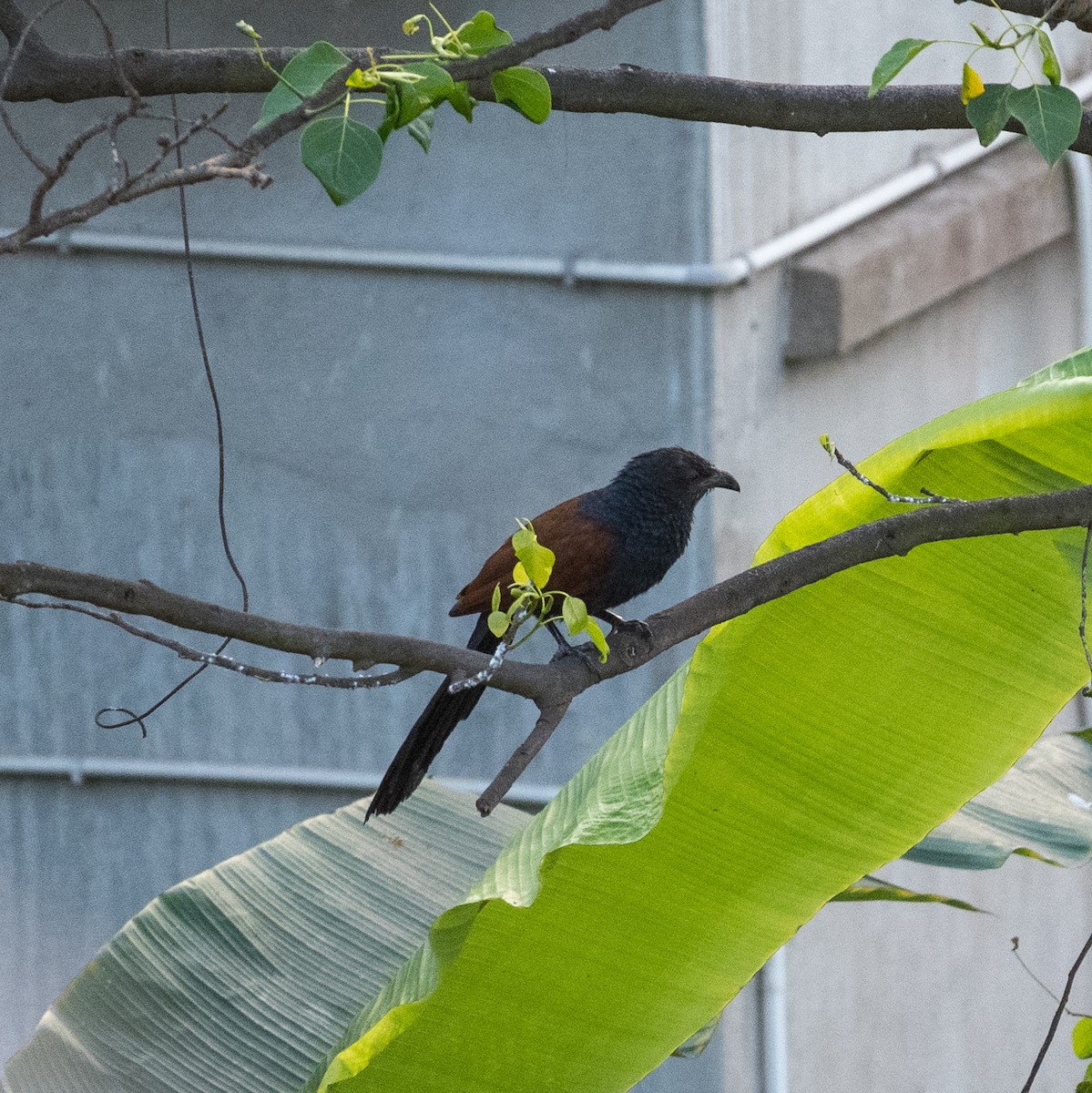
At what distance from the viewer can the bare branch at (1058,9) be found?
164cm

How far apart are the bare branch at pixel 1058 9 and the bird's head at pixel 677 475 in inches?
46.0

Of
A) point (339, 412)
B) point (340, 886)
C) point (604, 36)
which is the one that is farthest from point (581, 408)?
point (340, 886)

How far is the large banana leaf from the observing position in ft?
5.96

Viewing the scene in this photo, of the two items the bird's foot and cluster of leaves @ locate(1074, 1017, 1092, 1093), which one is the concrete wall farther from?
cluster of leaves @ locate(1074, 1017, 1092, 1093)

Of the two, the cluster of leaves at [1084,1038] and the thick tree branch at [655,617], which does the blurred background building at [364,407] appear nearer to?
the cluster of leaves at [1084,1038]

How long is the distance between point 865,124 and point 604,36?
219cm

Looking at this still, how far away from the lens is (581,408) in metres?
4.07

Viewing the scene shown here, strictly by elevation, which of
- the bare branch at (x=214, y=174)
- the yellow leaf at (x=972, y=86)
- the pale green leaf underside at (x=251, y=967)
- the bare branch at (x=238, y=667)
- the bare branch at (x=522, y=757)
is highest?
the yellow leaf at (x=972, y=86)

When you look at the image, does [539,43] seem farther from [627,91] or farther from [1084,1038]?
[1084,1038]

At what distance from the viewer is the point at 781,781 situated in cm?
186

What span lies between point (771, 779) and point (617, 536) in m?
0.99

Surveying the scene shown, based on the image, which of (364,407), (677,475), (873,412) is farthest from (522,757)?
(873,412)

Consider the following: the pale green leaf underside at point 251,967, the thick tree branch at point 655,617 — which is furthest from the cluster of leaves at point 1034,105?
the pale green leaf underside at point 251,967

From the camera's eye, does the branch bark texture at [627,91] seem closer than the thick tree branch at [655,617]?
No
